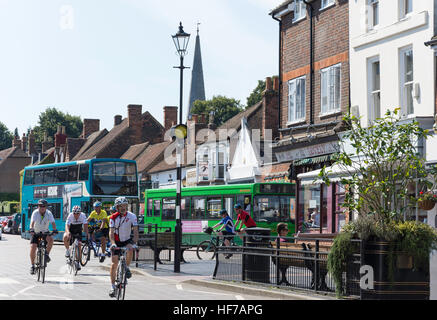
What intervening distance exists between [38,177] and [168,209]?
28.3ft

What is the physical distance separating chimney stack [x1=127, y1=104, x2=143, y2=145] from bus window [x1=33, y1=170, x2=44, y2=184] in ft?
125

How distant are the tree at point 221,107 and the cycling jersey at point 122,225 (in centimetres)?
7024

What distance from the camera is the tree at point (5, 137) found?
127562mm

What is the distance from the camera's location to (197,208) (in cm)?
3594

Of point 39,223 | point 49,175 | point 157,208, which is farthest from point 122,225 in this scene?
point 49,175

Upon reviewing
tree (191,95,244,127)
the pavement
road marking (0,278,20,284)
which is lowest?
road marking (0,278,20,284)

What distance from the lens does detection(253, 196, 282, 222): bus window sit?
107 ft

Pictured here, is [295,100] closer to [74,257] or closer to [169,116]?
[74,257]

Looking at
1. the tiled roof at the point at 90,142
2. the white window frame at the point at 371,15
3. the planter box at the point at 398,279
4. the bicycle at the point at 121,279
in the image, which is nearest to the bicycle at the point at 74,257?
the bicycle at the point at 121,279

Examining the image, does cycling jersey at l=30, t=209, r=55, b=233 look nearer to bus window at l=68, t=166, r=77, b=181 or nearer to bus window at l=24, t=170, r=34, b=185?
bus window at l=68, t=166, r=77, b=181

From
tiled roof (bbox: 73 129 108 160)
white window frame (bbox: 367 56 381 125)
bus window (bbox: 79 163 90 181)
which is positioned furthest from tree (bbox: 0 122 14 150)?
white window frame (bbox: 367 56 381 125)
